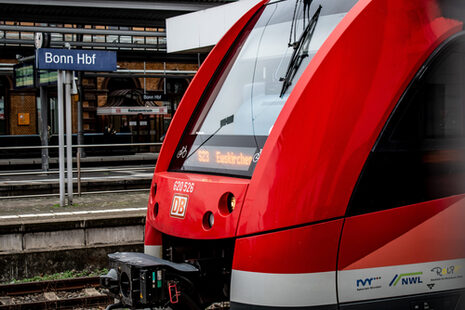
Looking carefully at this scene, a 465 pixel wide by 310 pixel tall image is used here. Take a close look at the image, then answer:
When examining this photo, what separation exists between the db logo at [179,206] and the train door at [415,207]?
110 centimetres

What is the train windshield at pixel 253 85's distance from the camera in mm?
4316

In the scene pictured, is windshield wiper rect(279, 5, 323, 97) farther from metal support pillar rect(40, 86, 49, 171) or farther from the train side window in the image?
metal support pillar rect(40, 86, 49, 171)

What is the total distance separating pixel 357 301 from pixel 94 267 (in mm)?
5270

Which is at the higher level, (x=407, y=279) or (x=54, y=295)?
(x=407, y=279)

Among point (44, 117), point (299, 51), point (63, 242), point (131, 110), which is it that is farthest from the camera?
point (131, 110)

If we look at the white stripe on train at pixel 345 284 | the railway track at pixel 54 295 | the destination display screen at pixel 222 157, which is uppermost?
the destination display screen at pixel 222 157

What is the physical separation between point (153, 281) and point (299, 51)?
164cm

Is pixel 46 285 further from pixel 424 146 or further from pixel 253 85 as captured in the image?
pixel 424 146

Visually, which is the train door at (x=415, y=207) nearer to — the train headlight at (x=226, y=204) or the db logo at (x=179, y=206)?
the train headlight at (x=226, y=204)

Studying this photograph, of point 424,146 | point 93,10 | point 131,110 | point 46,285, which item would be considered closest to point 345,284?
point 424,146

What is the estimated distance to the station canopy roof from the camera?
19184 millimetres

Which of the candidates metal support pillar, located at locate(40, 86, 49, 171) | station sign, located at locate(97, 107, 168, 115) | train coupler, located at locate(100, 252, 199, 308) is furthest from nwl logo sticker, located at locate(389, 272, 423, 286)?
station sign, located at locate(97, 107, 168, 115)

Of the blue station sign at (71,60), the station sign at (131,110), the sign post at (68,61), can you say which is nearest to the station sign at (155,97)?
the station sign at (131,110)

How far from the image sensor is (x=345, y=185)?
3.84 meters
